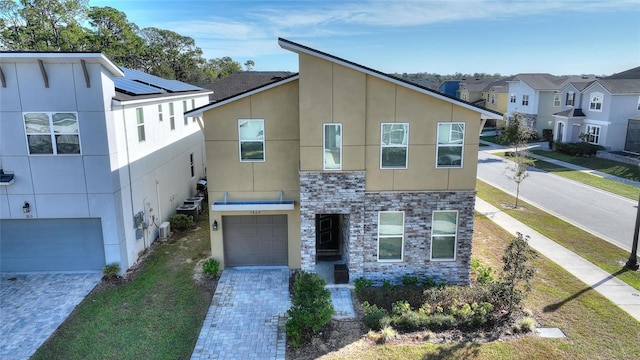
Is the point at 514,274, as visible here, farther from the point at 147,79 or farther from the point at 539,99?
the point at 539,99

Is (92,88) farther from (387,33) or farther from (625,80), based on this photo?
(625,80)

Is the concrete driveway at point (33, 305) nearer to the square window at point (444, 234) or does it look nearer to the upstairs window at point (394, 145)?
the upstairs window at point (394, 145)

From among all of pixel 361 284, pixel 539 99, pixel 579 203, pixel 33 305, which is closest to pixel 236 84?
pixel 33 305

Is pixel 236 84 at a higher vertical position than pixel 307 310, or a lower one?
higher

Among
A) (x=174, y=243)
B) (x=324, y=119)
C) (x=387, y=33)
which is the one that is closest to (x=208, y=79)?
(x=387, y=33)

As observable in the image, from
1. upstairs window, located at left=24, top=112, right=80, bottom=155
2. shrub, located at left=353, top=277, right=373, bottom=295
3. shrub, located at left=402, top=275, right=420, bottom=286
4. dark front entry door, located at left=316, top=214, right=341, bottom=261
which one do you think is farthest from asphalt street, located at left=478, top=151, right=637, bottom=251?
upstairs window, located at left=24, top=112, right=80, bottom=155
